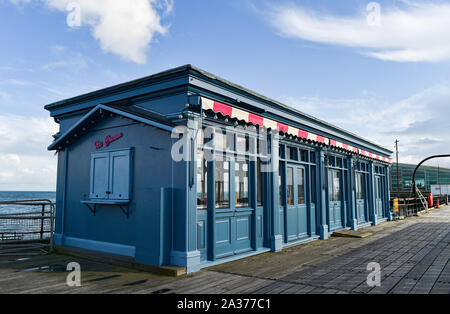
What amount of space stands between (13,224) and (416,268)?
9430 millimetres

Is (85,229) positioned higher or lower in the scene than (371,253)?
higher

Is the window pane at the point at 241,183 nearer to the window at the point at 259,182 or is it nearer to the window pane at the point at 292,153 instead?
the window at the point at 259,182

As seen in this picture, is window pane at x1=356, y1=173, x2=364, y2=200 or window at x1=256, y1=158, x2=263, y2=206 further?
window pane at x1=356, y1=173, x2=364, y2=200

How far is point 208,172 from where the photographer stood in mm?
6664

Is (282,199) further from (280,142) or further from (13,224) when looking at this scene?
(13,224)

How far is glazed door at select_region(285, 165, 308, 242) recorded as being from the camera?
9.03m

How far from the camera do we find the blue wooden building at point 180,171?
6031 mm

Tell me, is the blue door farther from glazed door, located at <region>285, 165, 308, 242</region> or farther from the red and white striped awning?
glazed door, located at <region>285, 165, 308, 242</region>

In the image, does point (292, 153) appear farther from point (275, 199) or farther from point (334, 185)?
point (334, 185)

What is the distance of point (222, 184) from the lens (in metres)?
7.00

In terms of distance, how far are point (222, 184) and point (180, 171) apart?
1232 mm

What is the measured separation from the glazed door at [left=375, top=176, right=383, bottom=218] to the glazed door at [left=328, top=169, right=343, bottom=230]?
4.41 m

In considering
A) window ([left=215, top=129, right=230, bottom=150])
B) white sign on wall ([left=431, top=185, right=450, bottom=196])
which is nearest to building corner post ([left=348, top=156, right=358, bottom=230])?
window ([left=215, top=129, right=230, bottom=150])
